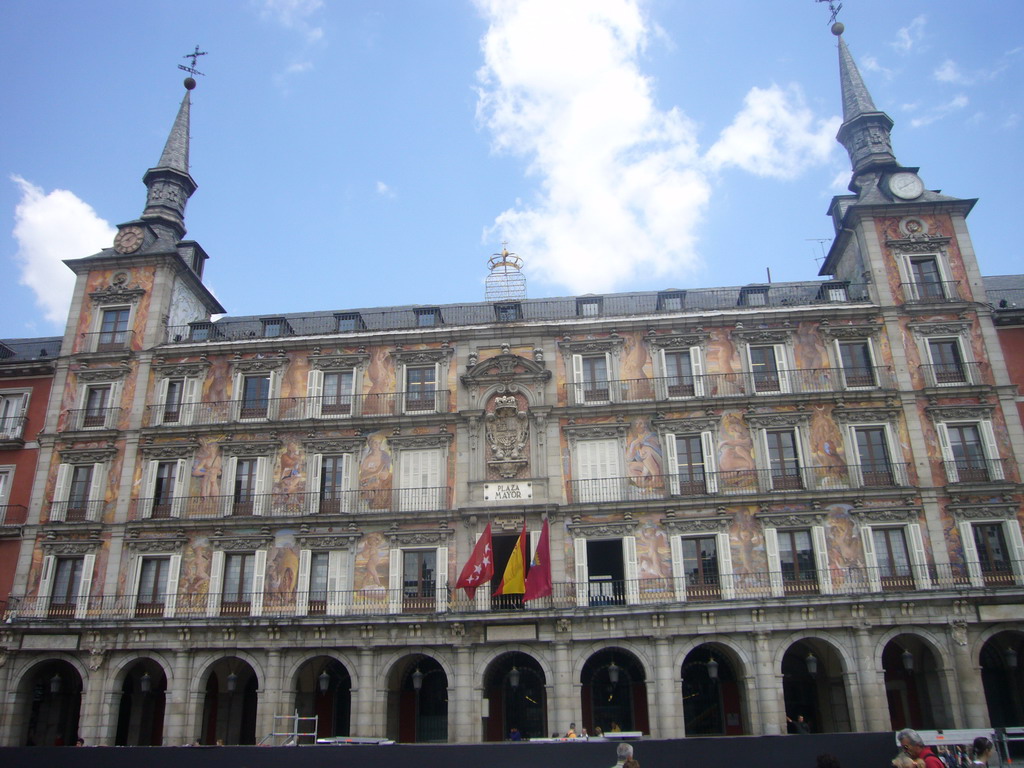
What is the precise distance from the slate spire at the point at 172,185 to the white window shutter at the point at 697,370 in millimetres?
26245

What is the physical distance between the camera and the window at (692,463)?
106 feet

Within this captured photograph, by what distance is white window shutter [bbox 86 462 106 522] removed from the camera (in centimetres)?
3403

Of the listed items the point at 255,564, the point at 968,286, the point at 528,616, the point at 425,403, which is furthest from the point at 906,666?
the point at 255,564

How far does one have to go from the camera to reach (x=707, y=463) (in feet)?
106

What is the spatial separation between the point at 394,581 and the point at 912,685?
66.5ft

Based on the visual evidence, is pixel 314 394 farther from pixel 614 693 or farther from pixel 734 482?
pixel 734 482

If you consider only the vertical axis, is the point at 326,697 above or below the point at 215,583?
below

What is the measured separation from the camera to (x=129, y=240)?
38812 mm

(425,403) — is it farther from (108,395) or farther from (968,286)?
(968,286)

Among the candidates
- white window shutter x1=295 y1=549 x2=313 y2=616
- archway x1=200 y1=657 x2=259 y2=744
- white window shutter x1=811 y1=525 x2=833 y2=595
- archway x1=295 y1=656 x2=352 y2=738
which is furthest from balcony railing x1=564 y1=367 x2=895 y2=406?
archway x1=200 y1=657 x2=259 y2=744

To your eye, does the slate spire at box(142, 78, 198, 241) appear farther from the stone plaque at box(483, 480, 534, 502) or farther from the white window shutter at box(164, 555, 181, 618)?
the stone plaque at box(483, 480, 534, 502)

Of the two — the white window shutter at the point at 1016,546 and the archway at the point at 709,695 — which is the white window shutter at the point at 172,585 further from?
the white window shutter at the point at 1016,546

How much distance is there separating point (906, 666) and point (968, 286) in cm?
1577

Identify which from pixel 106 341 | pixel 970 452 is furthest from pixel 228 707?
pixel 970 452
